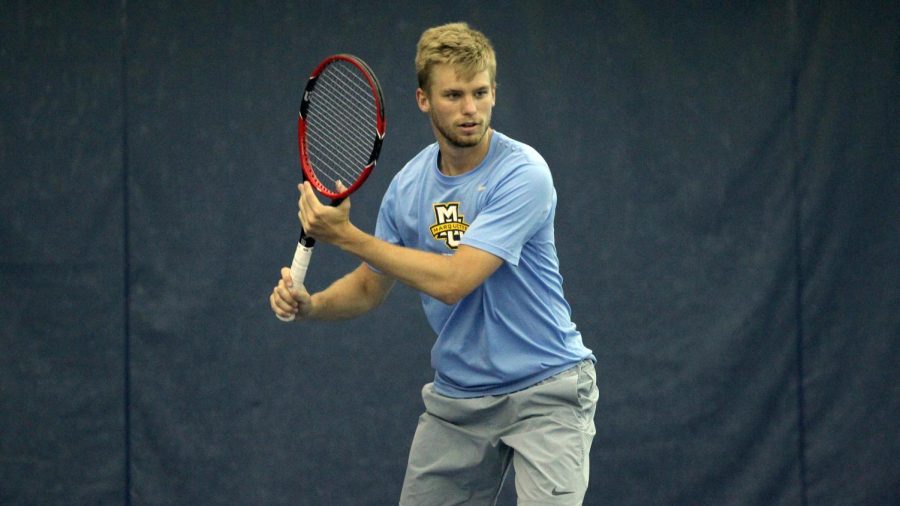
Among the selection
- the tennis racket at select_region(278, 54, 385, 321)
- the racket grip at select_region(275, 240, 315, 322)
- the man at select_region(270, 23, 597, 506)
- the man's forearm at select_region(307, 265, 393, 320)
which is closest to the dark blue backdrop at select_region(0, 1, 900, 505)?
the tennis racket at select_region(278, 54, 385, 321)

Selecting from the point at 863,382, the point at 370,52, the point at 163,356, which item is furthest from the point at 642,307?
the point at 163,356

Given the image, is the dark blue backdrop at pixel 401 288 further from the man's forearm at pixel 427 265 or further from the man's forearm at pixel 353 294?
the man's forearm at pixel 427 265

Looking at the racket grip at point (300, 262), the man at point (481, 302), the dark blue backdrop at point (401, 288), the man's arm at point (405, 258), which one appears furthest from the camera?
the dark blue backdrop at point (401, 288)

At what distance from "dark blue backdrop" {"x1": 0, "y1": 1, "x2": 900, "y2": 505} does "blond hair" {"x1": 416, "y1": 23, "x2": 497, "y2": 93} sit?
59.5 inches

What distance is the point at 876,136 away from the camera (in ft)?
16.7

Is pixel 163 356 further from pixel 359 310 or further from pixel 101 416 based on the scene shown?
pixel 359 310

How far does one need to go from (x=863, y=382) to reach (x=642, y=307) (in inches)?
38.5

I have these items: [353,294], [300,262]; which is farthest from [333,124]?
[300,262]

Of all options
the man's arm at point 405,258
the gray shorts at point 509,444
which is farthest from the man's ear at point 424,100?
the gray shorts at point 509,444

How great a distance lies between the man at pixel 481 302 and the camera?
10.7 feet

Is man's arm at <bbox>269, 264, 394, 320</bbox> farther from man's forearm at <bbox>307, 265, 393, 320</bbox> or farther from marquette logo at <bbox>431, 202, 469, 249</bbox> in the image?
marquette logo at <bbox>431, 202, 469, 249</bbox>

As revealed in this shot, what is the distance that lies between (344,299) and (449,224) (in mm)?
433

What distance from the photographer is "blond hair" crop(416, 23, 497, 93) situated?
3291 millimetres

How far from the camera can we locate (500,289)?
340 cm
